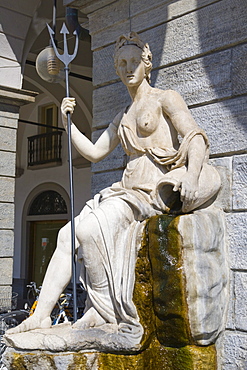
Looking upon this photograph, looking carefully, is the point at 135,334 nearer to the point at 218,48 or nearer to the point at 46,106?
the point at 218,48

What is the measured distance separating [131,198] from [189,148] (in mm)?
503

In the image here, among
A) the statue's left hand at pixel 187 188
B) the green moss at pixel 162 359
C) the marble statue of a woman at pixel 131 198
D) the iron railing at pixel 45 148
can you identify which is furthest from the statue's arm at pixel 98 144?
the iron railing at pixel 45 148

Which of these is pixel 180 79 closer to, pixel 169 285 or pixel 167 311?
pixel 169 285

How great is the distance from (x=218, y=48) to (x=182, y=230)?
179cm

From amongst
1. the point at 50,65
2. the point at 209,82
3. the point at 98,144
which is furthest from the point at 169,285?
the point at 50,65

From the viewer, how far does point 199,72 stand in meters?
4.47

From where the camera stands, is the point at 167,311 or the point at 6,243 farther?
the point at 6,243

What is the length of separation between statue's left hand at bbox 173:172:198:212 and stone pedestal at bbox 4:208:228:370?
0.33ft

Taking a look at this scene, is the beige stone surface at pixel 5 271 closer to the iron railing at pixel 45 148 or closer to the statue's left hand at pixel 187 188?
the statue's left hand at pixel 187 188

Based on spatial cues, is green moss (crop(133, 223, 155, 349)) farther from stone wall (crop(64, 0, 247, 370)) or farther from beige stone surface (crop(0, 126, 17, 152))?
beige stone surface (crop(0, 126, 17, 152))

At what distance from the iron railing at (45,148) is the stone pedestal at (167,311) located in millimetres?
11144

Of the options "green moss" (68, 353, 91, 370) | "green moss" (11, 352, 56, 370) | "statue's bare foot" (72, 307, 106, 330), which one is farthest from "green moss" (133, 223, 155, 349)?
"green moss" (11, 352, 56, 370)

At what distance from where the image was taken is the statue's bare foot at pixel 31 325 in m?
3.45

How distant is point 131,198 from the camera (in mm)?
3555
